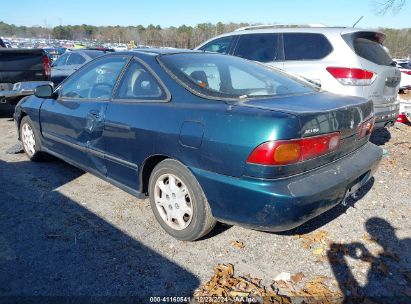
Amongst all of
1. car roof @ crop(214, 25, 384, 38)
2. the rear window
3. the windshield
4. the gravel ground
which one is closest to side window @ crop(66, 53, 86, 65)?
car roof @ crop(214, 25, 384, 38)

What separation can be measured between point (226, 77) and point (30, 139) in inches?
125

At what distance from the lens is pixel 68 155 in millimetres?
4191

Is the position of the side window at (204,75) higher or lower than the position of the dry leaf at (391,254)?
higher

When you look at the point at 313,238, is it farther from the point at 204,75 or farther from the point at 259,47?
the point at 259,47

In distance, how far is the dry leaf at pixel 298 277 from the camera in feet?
8.50

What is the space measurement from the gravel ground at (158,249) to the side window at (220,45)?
376cm

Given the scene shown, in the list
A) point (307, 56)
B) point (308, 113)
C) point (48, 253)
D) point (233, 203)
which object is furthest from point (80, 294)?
point (307, 56)

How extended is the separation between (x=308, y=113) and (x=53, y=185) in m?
3.12

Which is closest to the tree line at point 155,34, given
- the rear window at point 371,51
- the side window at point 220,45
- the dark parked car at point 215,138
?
the side window at point 220,45

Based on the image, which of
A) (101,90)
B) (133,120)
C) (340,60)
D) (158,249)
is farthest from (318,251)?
(340,60)

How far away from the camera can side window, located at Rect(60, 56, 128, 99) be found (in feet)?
11.8

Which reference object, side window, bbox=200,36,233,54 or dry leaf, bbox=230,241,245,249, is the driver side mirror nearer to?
dry leaf, bbox=230,241,245,249

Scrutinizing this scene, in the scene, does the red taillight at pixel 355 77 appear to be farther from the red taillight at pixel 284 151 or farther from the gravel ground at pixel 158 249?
the red taillight at pixel 284 151

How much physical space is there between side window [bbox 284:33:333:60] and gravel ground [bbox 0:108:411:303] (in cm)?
229
